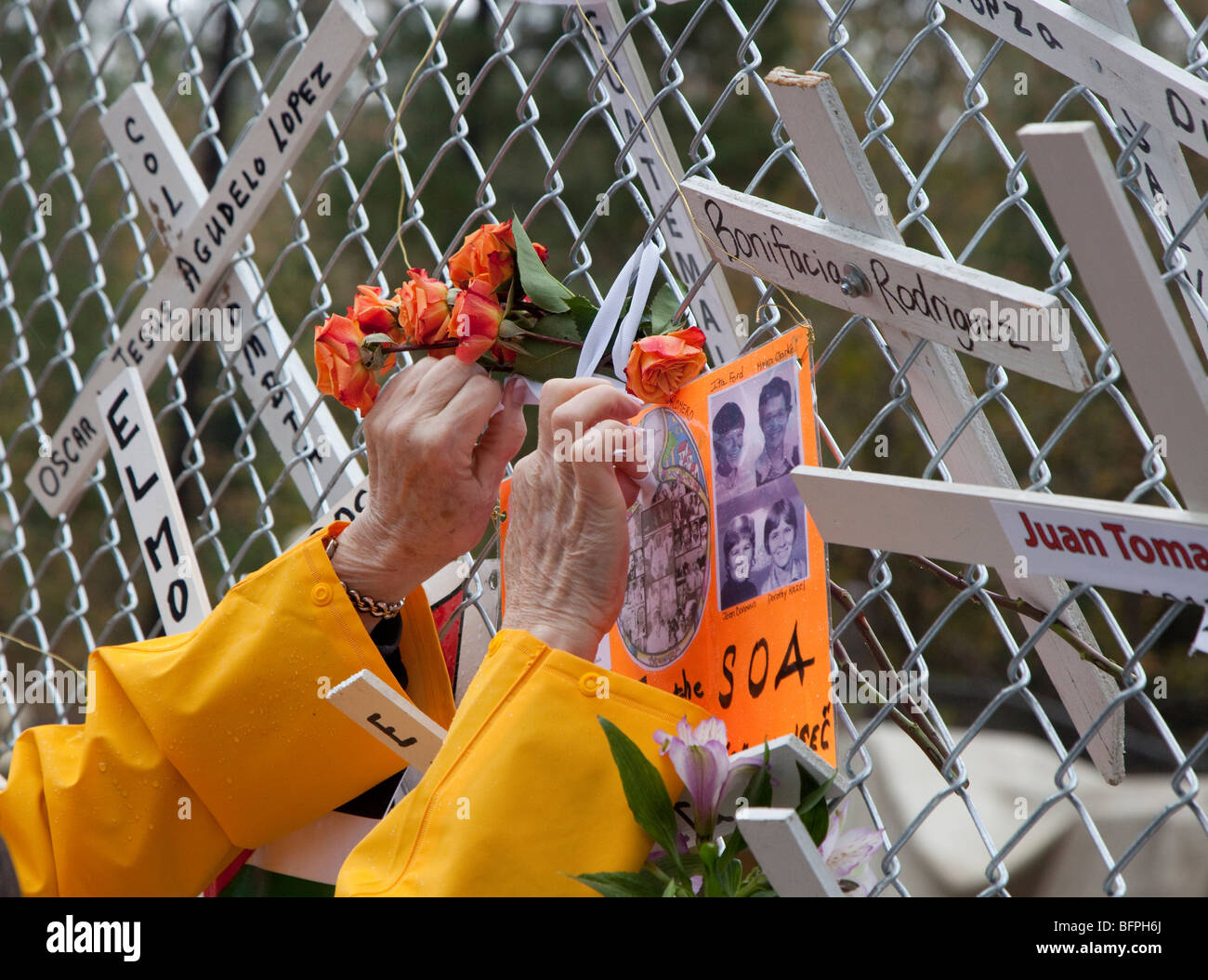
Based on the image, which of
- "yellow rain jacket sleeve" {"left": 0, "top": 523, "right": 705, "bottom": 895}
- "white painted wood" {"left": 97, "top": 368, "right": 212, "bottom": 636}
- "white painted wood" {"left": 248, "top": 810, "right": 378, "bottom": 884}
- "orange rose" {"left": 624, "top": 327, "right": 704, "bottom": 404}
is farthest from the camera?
"white painted wood" {"left": 97, "top": 368, "right": 212, "bottom": 636}

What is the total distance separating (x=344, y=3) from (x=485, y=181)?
0.39m

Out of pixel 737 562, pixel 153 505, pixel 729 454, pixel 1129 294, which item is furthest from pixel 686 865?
pixel 153 505

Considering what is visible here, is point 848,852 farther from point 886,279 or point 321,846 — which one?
point 321,846

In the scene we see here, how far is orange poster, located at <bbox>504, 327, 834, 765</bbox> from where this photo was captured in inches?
43.1

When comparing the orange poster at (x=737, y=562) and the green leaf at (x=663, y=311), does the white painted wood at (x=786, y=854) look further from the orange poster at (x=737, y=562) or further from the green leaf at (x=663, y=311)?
the green leaf at (x=663, y=311)

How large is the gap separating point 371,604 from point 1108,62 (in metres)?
0.98

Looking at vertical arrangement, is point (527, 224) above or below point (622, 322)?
above

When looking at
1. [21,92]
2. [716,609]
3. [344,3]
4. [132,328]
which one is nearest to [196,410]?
[21,92]

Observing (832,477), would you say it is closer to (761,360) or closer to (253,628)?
(761,360)

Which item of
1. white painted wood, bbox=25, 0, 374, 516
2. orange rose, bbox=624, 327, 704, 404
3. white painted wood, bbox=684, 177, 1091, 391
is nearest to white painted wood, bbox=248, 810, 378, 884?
orange rose, bbox=624, 327, 704, 404

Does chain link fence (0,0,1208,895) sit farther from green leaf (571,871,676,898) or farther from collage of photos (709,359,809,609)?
green leaf (571,871,676,898)

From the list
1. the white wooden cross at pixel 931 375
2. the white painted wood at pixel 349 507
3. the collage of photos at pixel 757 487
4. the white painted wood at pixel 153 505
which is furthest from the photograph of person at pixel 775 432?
the white painted wood at pixel 153 505

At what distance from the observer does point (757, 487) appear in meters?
1.16

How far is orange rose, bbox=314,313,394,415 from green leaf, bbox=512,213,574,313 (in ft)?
0.64
